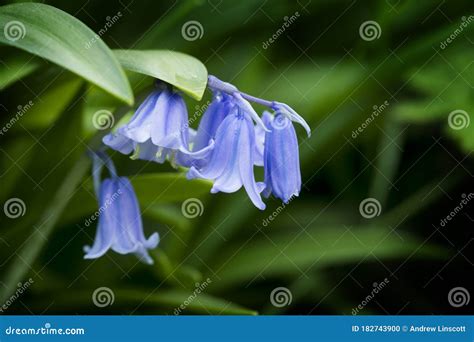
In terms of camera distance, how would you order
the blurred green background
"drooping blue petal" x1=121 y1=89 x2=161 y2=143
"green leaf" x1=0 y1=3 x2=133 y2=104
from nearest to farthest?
"green leaf" x1=0 y1=3 x2=133 y2=104 < "drooping blue petal" x1=121 y1=89 x2=161 y2=143 < the blurred green background

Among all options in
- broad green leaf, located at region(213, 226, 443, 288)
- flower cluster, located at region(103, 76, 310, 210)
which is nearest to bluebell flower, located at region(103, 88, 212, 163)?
flower cluster, located at region(103, 76, 310, 210)

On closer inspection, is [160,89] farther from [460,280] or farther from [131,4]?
[460,280]

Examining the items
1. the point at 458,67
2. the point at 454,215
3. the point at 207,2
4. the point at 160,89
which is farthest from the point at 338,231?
the point at 160,89

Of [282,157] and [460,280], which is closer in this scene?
[282,157]

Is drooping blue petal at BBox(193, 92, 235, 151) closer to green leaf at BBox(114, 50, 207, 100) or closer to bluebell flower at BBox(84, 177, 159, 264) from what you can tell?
green leaf at BBox(114, 50, 207, 100)

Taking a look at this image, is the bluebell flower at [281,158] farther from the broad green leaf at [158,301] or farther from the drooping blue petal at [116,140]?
the broad green leaf at [158,301]
